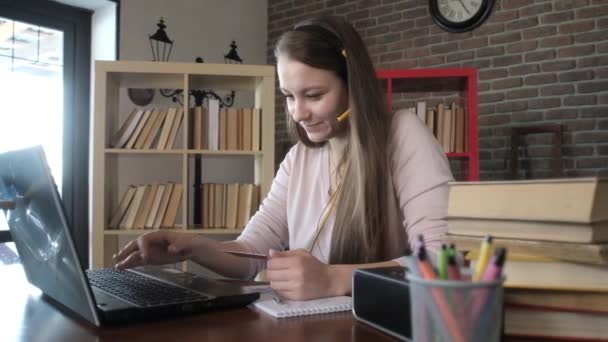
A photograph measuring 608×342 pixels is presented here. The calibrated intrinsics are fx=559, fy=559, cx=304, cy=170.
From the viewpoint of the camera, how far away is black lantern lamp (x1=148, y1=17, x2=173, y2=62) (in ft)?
11.2

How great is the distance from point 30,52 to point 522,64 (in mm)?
A: 2832

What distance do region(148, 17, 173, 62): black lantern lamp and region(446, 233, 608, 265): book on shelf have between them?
306 cm

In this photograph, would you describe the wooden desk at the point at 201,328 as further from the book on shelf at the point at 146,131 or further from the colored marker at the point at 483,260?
the book on shelf at the point at 146,131

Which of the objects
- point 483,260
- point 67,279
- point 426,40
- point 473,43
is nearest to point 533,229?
point 483,260

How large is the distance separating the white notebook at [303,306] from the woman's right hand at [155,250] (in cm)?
35

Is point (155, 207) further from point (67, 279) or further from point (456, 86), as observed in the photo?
point (456, 86)

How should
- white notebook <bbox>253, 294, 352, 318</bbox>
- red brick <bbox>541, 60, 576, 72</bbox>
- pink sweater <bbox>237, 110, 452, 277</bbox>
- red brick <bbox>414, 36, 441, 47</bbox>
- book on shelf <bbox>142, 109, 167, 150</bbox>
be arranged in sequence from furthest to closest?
1. red brick <bbox>414, 36, 441, 47</bbox>
2. red brick <bbox>541, 60, 576, 72</bbox>
3. book on shelf <bbox>142, 109, 167, 150</bbox>
4. pink sweater <bbox>237, 110, 452, 277</bbox>
5. white notebook <bbox>253, 294, 352, 318</bbox>

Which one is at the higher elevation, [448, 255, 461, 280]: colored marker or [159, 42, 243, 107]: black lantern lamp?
[159, 42, 243, 107]: black lantern lamp

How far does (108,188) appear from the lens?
2480mm

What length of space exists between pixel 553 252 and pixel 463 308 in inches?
9.5

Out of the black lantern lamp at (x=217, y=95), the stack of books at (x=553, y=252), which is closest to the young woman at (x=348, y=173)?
the stack of books at (x=553, y=252)

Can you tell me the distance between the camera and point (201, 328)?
0.77 meters

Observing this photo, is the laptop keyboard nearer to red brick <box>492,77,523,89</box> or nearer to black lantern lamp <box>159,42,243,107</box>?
black lantern lamp <box>159,42,243,107</box>

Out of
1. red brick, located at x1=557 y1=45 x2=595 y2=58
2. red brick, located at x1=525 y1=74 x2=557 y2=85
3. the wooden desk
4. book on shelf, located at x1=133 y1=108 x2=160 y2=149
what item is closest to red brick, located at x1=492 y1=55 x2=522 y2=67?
red brick, located at x1=525 y1=74 x2=557 y2=85
